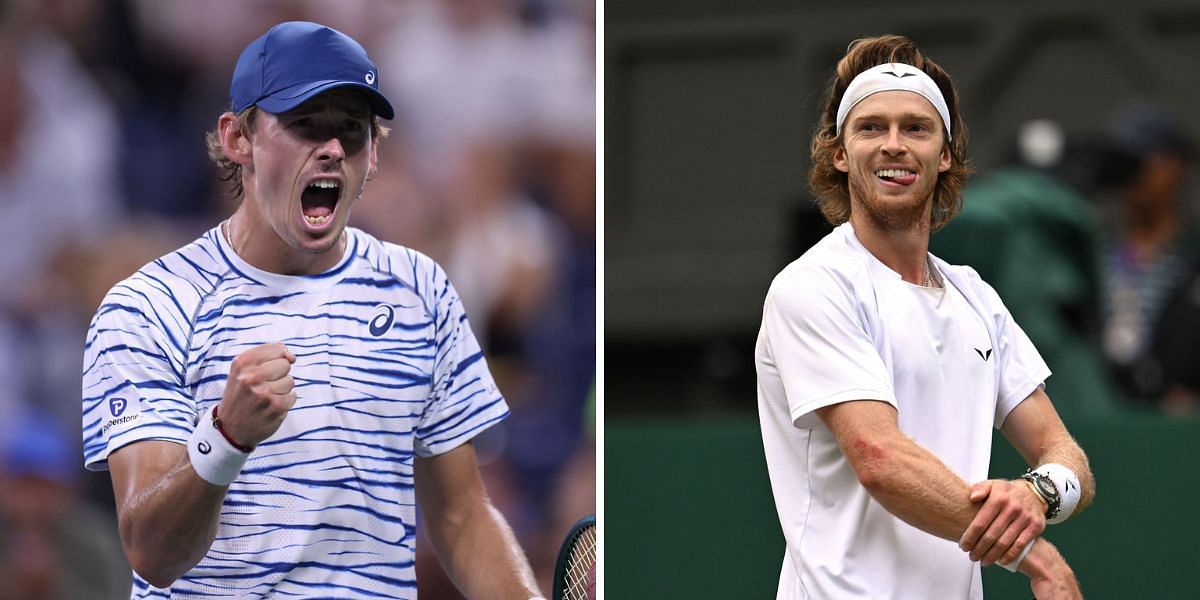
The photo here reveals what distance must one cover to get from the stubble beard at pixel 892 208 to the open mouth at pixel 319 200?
41.8 inches

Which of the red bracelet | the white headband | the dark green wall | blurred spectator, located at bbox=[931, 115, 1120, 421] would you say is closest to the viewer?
→ the red bracelet

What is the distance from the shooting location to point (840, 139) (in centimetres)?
343

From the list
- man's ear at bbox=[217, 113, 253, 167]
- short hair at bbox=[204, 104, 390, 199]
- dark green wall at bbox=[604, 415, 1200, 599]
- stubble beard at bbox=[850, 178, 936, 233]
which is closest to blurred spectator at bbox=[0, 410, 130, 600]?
short hair at bbox=[204, 104, 390, 199]

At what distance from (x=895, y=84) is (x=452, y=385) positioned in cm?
113

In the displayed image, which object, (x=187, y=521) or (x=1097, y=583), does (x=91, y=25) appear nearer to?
(x=187, y=521)

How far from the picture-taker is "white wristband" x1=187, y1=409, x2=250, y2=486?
3098 millimetres

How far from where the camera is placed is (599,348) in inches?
148

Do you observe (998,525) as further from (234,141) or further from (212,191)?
(212,191)

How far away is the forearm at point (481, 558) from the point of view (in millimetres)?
3561

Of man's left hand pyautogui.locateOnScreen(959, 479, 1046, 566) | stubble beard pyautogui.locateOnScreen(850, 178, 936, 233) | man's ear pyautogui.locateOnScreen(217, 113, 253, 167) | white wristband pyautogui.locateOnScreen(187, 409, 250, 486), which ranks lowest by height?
man's left hand pyautogui.locateOnScreen(959, 479, 1046, 566)

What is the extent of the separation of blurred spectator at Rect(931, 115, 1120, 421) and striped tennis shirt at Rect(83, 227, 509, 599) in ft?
9.12

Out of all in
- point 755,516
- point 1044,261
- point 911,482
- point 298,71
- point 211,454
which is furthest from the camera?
point 1044,261

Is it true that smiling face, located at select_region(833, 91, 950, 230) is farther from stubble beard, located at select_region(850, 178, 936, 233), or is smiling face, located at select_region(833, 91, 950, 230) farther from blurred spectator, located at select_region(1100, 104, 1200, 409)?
blurred spectator, located at select_region(1100, 104, 1200, 409)

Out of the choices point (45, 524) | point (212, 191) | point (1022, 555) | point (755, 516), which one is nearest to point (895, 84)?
point (1022, 555)
